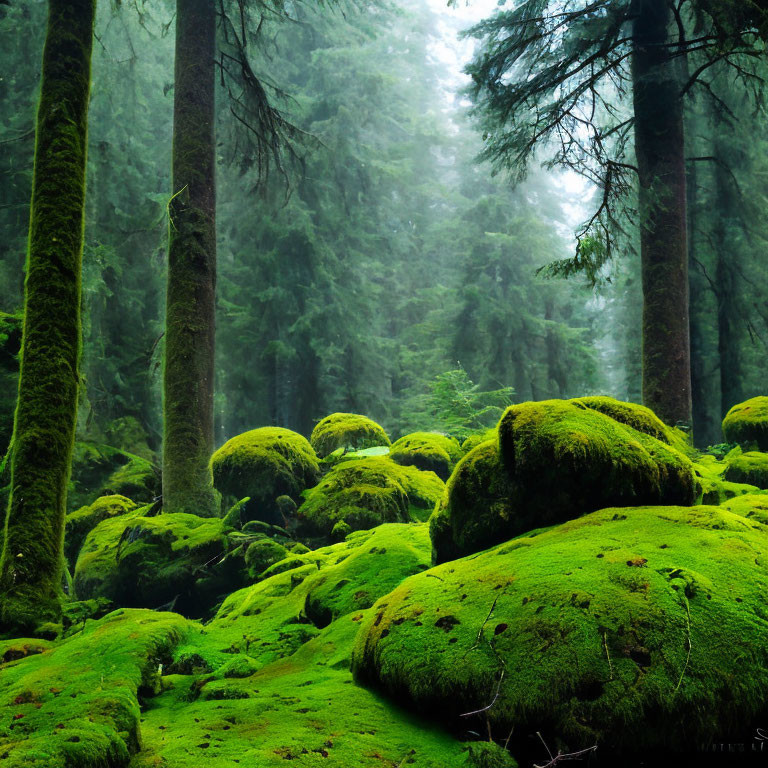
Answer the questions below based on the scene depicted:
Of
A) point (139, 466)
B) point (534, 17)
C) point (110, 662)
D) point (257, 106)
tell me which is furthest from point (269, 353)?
point (110, 662)

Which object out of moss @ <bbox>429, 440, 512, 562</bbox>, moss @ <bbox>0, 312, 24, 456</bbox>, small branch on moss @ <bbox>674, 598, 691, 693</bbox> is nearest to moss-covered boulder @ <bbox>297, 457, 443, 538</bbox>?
moss @ <bbox>429, 440, 512, 562</bbox>

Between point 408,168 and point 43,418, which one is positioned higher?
point 408,168

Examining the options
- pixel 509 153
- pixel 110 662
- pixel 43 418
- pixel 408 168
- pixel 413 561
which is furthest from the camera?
pixel 408 168

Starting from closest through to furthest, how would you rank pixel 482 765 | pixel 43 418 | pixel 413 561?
pixel 482 765, pixel 413 561, pixel 43 418

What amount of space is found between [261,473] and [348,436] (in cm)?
207

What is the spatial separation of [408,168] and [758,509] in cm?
2398

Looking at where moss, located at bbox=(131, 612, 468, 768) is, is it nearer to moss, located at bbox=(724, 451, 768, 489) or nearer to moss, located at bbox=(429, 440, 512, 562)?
moss, located at bbox=(429, 440, 512, 562)

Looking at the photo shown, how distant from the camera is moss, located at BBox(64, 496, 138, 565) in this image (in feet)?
29.7

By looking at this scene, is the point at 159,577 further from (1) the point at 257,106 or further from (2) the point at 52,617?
(1) the point at 257,106

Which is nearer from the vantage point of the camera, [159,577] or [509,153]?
[159,577]

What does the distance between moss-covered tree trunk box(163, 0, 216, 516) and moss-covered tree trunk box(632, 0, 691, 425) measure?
21.5 feet

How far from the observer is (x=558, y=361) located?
71.7 ft

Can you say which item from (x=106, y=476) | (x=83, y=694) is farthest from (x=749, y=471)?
(x=106, y=476)

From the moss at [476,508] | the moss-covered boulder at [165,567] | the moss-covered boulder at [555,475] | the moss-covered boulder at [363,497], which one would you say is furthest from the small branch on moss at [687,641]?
the moss-covered boulder at [165,567]
